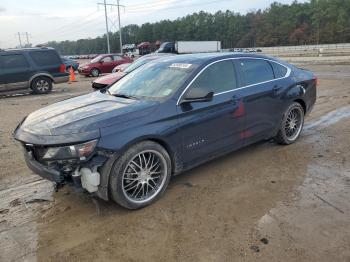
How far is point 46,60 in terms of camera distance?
15.9 metres

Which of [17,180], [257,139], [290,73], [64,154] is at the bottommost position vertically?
[17,180]

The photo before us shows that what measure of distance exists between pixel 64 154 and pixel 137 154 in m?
0.77

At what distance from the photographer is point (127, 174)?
4.18m

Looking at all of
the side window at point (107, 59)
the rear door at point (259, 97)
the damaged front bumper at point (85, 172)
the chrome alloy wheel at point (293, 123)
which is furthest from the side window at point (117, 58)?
the damaged front bumper at point (85, 172)

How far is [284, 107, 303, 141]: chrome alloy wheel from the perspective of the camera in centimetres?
641

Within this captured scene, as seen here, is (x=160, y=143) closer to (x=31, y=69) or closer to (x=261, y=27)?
(x=31, y=69)

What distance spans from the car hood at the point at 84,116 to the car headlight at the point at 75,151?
14 cm

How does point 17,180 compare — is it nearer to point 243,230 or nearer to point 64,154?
point 64,154

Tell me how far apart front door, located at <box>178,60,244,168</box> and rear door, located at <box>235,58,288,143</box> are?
0.66 feet

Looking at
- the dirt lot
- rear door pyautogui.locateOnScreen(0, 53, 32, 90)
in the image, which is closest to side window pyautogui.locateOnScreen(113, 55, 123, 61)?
rear door pyautogui.locateOnScreen(0, 53, 32, 90)

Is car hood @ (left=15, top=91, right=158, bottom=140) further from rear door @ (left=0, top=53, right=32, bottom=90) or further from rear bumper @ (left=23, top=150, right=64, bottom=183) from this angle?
rear door @ (left=0, top=53, right=32, bottom=90)

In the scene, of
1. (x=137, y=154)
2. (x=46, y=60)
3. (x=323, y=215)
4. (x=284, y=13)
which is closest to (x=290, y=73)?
(x=323, y=215)

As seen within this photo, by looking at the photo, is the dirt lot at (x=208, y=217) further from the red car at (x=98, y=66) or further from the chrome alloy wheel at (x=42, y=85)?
the red car at (x=98, y=66)

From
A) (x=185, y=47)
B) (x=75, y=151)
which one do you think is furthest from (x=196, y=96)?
(x=185, y=47)
